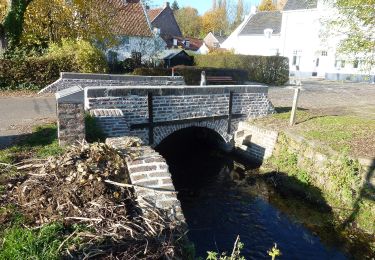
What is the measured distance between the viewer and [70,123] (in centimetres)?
634

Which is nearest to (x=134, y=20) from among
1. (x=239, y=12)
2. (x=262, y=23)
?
(x=262, y=23)

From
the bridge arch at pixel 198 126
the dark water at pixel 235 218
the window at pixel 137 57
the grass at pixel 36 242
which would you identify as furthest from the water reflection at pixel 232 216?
the window at pixel 137 57

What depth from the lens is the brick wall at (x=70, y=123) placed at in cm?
626

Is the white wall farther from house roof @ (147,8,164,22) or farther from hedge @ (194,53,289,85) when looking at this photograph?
house roof @ (147,8,164,22)

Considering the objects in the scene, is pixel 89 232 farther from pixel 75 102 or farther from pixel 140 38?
pixel 140 38

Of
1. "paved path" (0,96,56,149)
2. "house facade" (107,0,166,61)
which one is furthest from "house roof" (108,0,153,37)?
"paved path" (0,96,56,149)

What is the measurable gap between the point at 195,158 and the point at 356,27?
7.19 meters

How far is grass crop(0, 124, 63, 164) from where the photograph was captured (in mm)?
5754

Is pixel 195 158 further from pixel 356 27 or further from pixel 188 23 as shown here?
pixel 188 23

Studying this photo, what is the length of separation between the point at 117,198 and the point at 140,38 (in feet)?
92.7

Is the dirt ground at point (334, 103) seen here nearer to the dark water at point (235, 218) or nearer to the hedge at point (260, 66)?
the hedge at point (260, 66)

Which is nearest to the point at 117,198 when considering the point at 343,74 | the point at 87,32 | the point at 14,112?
the point at 14,112

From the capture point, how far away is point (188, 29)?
70938mm

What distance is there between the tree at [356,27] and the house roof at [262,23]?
30664 millimetres
